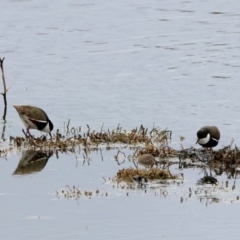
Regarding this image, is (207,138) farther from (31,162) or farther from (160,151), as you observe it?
(31,162)

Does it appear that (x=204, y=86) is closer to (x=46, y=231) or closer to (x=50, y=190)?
(x=50, y=190)

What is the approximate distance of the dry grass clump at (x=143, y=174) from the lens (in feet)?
50.6

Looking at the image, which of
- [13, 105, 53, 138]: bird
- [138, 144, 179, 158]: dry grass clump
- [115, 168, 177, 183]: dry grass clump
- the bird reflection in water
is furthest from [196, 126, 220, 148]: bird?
[13, 105, 53, 138]: bird

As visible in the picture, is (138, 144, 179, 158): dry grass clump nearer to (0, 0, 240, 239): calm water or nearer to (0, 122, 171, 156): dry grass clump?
(0, 0, 240, 239): calm water

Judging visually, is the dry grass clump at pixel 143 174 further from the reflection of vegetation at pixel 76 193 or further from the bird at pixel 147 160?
the bird at pixel 147 160

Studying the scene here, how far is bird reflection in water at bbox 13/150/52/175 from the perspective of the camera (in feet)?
54.2

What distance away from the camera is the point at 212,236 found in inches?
500

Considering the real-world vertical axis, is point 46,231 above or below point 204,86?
above

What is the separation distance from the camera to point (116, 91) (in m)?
25.4

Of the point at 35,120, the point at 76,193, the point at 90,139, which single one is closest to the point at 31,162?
the point at 90,139

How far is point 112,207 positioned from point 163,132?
5.06 meters

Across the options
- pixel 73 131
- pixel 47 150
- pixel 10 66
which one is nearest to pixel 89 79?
pixel 10 66

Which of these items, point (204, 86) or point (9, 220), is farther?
point (204, 86)

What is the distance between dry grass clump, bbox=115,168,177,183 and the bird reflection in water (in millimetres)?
1769
